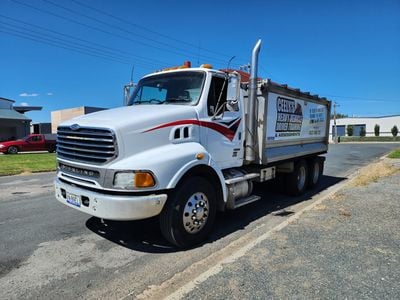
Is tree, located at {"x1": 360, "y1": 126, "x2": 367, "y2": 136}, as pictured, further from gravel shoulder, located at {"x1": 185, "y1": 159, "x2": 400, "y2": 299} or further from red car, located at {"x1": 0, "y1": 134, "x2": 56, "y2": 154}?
gravel shoulder, located at {"x1": 185, "y1": 159, "x2": 400, "y2": 299}

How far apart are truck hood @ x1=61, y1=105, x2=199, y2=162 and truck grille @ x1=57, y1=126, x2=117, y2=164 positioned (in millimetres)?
84

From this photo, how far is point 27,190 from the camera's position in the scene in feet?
30.9

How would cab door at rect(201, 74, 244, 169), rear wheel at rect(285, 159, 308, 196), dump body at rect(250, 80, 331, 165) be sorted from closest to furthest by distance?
cab door at rect(201, 74, 244, 169)
dump body at rect(250, 80, 331, 165)
rear wheel at rect(285, 159, 308, 196)

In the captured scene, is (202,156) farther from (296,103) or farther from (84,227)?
(296,103)

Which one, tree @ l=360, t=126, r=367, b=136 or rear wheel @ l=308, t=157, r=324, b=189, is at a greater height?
rear wheel @ l=308, t=157, r=324, b=189

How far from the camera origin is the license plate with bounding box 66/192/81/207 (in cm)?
447

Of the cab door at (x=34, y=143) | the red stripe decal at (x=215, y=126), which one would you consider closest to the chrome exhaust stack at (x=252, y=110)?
the red stripe decal at (x=215, y=126)

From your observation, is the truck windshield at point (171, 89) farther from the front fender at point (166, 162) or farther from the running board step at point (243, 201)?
the running board step at point (243, 201)

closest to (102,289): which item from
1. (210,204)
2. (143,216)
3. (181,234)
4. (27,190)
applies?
(143,216)

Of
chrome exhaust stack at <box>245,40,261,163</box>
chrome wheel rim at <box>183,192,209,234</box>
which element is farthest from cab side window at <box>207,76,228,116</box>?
chrome wheel rim at <box>183,192,209,234</box>

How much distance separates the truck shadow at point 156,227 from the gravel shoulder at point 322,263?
0.94 metres

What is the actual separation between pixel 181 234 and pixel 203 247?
0.45 meters

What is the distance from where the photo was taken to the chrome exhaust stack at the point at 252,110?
19.4ft

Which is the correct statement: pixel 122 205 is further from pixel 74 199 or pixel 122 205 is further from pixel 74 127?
pixel 74 127
